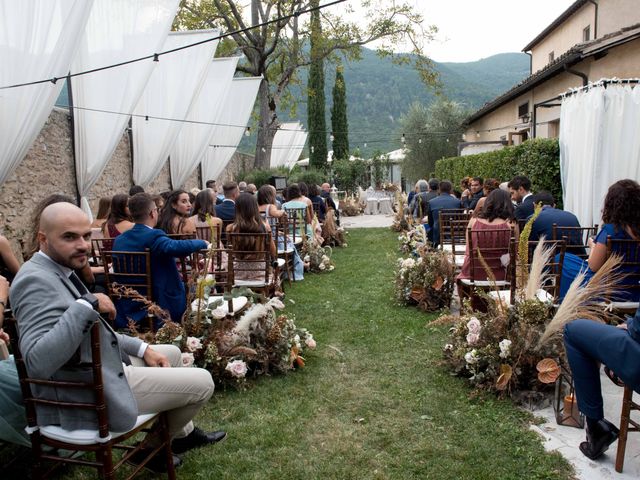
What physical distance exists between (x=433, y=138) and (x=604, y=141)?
24369 millimetres

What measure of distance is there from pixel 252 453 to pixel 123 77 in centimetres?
668

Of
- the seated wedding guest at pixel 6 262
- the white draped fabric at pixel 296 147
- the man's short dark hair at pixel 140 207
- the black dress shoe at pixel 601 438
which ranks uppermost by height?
the white draped fabric at pixel 296 147

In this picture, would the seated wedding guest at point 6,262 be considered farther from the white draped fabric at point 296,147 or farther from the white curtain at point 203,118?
the white draped fabric at point 296,147

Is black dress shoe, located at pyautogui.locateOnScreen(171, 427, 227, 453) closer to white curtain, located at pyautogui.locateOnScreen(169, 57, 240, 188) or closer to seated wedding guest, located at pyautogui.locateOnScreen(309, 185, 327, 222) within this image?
seated wedding guest, located at pyautogui.locateOnScreen(309, 185, 327, 222)

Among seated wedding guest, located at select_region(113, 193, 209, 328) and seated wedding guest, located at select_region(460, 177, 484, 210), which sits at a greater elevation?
seated wedding guest, located at select_region(460, 177, 484, 210)

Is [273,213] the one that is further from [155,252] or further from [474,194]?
[474,194]

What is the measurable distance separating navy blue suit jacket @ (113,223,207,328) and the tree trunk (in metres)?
16.1

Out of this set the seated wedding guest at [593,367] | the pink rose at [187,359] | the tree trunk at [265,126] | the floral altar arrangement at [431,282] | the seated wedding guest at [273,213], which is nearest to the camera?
the seated wedding guest at [593,367]

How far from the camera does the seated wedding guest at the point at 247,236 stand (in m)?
5.29

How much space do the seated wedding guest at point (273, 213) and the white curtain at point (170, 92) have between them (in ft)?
12.0

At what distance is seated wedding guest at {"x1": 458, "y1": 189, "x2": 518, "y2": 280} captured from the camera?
493 cm

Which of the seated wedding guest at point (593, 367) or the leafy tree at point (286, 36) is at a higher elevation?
the leafy tree at point (286, 36)

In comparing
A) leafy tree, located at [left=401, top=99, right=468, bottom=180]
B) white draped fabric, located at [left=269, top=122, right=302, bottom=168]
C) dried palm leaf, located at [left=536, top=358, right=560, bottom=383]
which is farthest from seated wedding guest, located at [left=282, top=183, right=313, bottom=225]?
leafy tree, located at [left=401, top=99, right=468, bottom=180]

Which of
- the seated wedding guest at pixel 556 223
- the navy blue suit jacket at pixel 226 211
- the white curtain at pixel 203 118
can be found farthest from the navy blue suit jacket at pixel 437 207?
the white curtain at pixel 203 118
